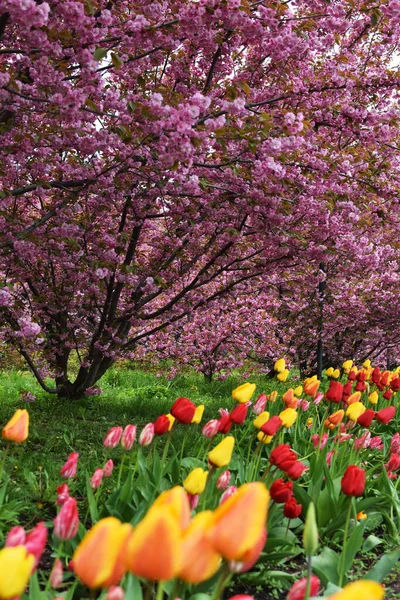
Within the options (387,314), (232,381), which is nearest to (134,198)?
(232,381)

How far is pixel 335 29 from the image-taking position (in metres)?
4.10

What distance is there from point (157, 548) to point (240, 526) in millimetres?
134

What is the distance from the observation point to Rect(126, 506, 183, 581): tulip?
30.0 inches

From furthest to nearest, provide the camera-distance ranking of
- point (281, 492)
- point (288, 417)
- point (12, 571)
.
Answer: point (288, 417) → point (281, 492) → point (12, 571)

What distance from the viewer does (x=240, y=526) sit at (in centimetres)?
83

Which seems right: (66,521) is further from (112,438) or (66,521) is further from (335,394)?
(335,394)

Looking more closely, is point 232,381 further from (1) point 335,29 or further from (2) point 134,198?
(1) point 335,29

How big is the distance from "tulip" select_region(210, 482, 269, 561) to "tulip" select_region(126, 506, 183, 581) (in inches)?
3.1

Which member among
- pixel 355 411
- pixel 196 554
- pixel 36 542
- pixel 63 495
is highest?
pixel 355 411

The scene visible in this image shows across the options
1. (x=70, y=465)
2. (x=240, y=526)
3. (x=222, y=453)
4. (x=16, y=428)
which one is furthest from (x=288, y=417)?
(x=240, y=526)

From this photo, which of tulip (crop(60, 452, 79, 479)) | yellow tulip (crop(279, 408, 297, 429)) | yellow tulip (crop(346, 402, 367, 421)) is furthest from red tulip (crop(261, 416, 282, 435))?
tulip (crop(60, 452, 79, 479))

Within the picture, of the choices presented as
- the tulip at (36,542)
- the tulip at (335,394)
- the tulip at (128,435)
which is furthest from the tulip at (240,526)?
the tulip at (335,394)

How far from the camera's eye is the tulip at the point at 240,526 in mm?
829

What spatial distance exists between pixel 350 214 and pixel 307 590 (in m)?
4.01
